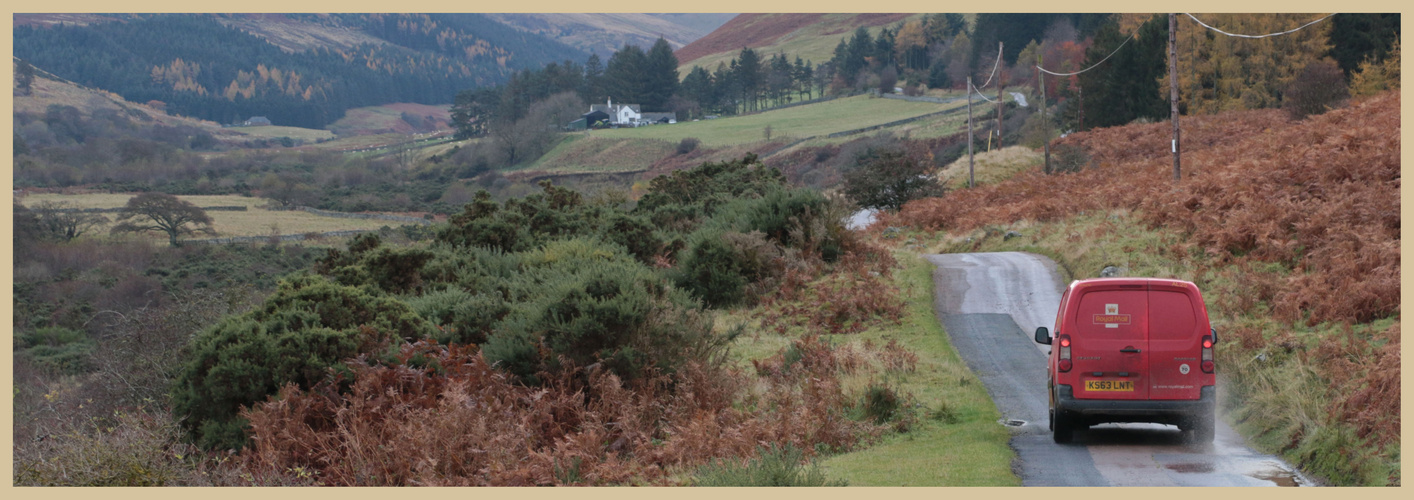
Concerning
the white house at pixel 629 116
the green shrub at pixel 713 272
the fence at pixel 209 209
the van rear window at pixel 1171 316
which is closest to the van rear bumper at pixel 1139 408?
the van rear window at pixel 1171 316

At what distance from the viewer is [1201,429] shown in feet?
34.9

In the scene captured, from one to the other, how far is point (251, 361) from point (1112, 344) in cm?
1007

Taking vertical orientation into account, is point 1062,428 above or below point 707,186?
below

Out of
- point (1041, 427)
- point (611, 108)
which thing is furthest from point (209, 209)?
point (1041, 427)

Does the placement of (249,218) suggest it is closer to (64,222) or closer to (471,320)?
(64,222)

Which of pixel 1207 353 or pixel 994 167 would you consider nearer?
pixel 1207 353

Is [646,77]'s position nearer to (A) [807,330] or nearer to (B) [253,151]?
(B) [253,151]

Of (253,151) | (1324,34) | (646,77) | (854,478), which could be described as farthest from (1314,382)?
(253,151)

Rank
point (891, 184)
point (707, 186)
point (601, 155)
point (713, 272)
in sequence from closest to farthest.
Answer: point (713, 272) → point (707, 186) → point (891, 184) → point (601, 155)

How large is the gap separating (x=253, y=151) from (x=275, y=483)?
19736 centimetres

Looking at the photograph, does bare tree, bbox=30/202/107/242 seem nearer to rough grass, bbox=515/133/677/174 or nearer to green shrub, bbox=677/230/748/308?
rough grass, bbox=515/133/677/174

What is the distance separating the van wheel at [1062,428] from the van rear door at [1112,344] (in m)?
0.34

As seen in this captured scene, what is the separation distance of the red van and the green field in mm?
103457

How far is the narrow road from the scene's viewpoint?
367 inches
